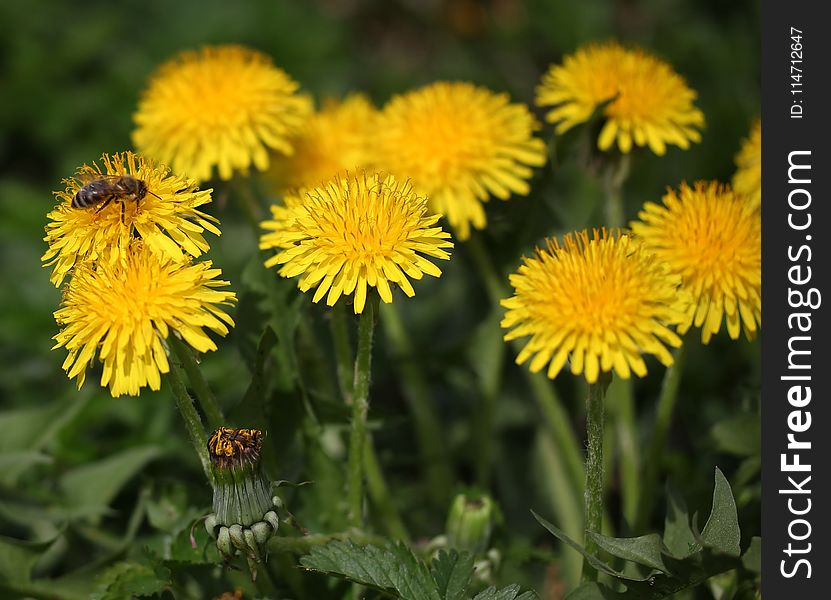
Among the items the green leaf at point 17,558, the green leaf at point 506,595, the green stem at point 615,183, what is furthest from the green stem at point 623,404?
the green leaf at point 17,558

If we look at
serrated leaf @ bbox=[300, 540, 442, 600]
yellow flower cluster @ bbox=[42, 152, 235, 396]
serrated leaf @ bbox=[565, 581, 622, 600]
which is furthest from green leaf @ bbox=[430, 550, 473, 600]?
yellow flower cluster @ bbox=[42, 152, 235, 396]

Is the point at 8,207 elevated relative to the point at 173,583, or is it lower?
elevated

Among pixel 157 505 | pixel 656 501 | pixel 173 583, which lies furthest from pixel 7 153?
pixel 656 501

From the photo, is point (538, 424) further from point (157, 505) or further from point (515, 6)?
point (515, 6)

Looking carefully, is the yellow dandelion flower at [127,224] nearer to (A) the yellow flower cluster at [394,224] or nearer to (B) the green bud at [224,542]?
(A) the yellow flower cluster at [394,224]

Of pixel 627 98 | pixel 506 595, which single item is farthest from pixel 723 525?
pixel 627 98

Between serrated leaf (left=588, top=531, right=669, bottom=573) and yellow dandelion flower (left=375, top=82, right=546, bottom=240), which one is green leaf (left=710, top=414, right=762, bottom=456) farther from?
yellow dandelion flower (left=375, top=82, right=546, bottom=240)
